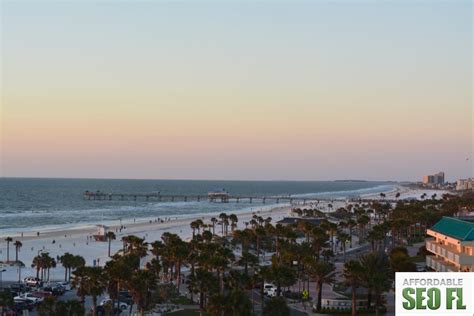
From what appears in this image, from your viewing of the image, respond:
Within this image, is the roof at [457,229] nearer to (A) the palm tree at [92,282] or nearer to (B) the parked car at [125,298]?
(B) the parked car at [125,298]

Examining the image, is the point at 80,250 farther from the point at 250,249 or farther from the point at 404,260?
the point at 404,260

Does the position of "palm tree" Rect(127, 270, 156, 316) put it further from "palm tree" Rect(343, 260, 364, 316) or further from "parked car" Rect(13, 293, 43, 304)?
"palm tree" Rect(343, 260, 364, 316)

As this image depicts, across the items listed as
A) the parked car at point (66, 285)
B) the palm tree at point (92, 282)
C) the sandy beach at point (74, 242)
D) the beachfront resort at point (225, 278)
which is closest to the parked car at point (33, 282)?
the beachfront resort at point (225, 278)

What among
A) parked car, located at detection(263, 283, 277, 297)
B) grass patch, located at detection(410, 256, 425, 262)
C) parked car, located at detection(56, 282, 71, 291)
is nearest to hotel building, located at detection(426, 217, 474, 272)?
grass patch, located at detection(410, 256, 425, 262)

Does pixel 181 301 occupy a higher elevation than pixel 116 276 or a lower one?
lower

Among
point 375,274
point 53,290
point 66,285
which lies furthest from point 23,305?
point 375,274

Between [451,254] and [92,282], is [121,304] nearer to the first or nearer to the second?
[92,282]

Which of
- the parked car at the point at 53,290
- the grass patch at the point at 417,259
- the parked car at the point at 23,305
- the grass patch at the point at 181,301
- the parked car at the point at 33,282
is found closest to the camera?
the parked car at the point at 23,305
